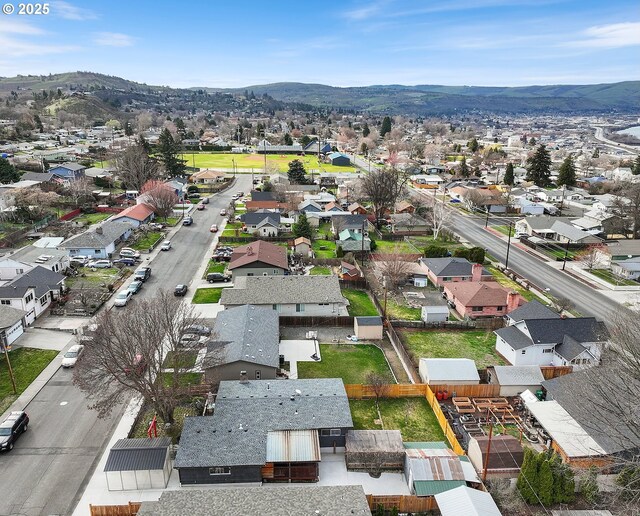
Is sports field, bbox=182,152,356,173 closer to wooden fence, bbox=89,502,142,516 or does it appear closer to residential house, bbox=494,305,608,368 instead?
residential house, bbox=494,305,608,368

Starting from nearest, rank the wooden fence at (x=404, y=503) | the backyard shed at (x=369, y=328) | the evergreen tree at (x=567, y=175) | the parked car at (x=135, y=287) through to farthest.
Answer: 1. the wooden fence at (x=404, y=503)
2. the backyard shed at (x=369, y=328)
3. the parked car at (x=135, y=287)
4. the evergreen tree at (x=567, y=175)

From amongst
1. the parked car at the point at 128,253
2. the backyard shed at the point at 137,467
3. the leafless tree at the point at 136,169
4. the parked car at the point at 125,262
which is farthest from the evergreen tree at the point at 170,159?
the backyard shed at the point at 137,467

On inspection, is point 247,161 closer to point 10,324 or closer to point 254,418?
point 10,324

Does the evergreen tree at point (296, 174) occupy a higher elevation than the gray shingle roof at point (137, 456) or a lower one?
higher

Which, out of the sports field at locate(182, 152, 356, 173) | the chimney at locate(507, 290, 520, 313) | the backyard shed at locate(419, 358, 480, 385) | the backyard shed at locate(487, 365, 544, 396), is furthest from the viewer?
the sports field at locate(182, 152, 356, 173)

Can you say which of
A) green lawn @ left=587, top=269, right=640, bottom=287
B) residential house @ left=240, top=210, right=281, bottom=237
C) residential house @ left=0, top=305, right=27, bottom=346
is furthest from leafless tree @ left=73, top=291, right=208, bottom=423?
green lawn @ left=587, top=269, right=640, bottom=287

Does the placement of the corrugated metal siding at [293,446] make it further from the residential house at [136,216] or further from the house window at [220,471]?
the residential house at [136,216]

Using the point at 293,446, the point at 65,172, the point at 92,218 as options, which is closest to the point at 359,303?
the point at 293,446
